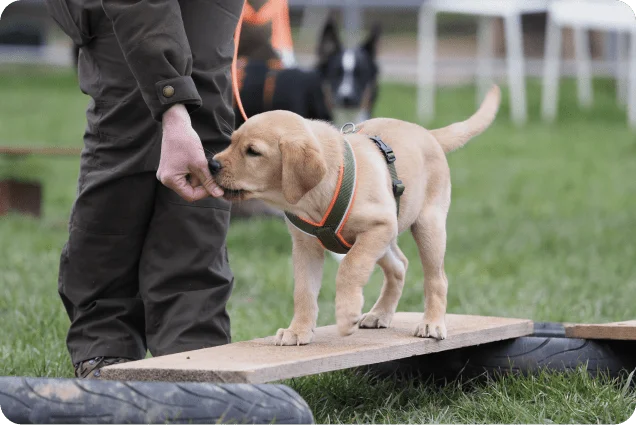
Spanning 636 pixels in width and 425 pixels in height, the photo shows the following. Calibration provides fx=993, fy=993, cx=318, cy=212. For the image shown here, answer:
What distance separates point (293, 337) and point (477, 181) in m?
7.27

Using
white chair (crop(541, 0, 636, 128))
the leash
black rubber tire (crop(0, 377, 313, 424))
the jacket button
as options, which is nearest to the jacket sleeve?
the jacket button

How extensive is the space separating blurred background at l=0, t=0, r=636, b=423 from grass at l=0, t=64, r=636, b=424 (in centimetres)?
2

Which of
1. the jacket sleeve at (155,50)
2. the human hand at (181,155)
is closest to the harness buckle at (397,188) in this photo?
the human hand at (181,155)

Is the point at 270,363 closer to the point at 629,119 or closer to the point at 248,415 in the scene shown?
the point at 248,415

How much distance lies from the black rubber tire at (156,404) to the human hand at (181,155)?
0.67 m

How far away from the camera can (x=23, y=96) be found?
17.1m

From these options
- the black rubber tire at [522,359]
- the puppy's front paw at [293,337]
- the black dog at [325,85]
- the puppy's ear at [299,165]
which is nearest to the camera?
the puppy's ear at [299,165]

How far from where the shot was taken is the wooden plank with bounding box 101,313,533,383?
2570 millimetres

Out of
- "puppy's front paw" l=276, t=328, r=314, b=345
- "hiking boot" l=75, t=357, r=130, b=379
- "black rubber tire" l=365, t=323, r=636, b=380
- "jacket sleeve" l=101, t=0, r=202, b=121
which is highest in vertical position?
"jacket sleeve" l=101, t=0, r=202, b=121

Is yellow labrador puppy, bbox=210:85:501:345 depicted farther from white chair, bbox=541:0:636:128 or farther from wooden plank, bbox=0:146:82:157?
white chair, bbox=541:0:636:128

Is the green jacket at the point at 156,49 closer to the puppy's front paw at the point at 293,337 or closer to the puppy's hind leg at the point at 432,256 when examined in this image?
the puppy's front paw at the point at 293,337

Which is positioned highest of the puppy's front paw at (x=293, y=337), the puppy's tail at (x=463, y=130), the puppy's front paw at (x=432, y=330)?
the puppy's tail at (x=463, y=130)

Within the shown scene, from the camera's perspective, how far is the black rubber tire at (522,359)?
337 cm

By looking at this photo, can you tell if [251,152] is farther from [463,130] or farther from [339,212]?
[463,130]
